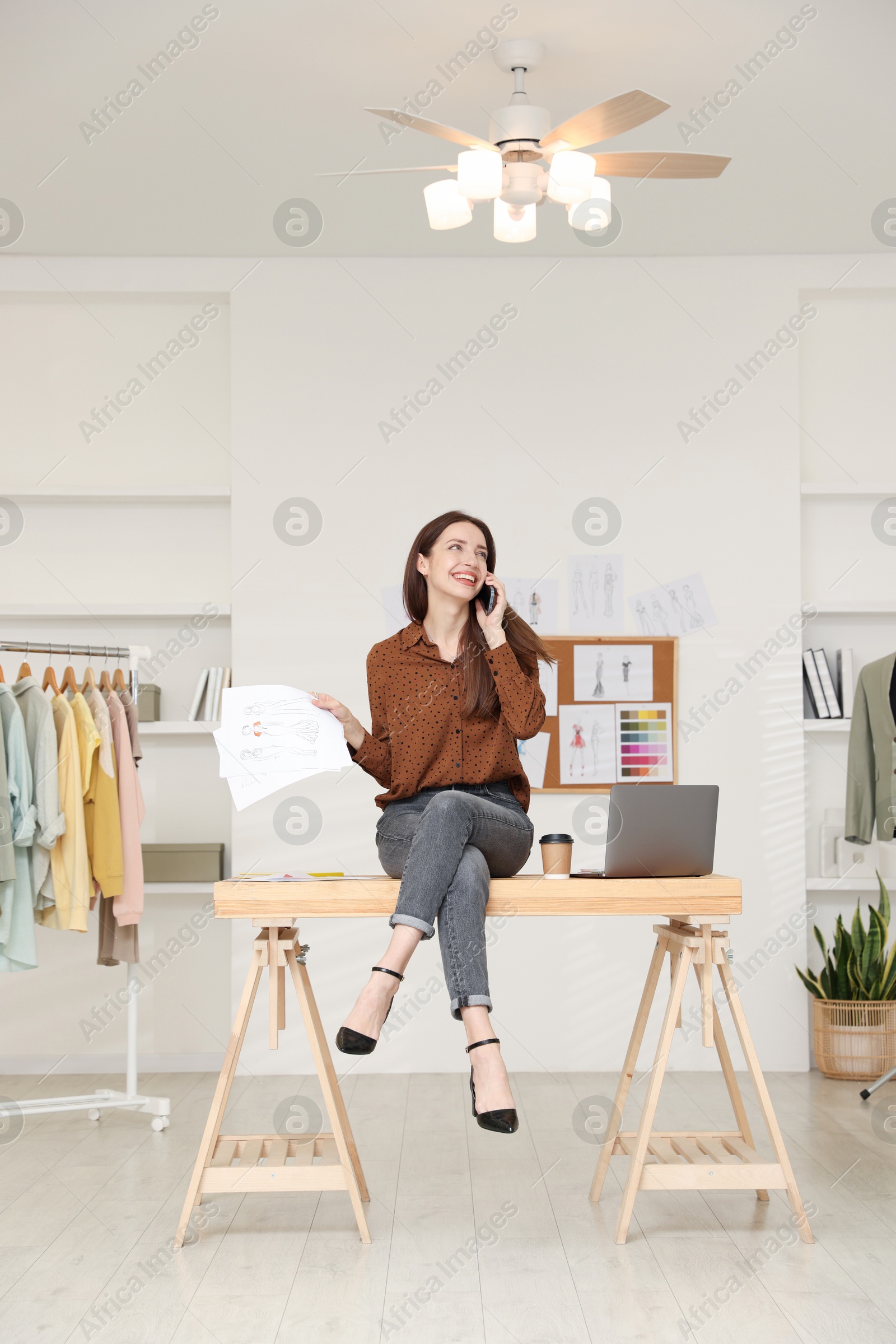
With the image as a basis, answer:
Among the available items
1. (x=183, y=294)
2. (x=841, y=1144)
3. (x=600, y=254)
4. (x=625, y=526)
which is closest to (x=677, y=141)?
(x=600, y=254)

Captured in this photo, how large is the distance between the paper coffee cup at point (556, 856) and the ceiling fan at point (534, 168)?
5.13ft

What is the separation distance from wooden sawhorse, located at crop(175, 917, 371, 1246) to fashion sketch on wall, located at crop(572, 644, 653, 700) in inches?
82.5

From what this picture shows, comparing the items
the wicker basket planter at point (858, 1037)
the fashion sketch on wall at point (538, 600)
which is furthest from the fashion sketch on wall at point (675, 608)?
the wicker basket planter at point (858, 1037)

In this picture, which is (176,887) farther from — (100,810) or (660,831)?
(660,831)

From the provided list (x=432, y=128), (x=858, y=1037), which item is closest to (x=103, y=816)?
(x=432, y=128)

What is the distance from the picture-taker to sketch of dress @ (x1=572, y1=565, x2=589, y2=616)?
450 cm

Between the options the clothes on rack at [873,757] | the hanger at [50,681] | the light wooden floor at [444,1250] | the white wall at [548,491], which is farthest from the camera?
the white wall at [548,491]

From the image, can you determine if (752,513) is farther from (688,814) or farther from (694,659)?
(688,814)

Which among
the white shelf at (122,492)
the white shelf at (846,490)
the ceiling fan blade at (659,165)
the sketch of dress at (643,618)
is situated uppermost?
the ceiling fan blade at (659,165)

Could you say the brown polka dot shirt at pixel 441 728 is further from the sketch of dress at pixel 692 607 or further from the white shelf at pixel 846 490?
the white shelf at pixel 846 490

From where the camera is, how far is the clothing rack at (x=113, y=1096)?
11.4ft

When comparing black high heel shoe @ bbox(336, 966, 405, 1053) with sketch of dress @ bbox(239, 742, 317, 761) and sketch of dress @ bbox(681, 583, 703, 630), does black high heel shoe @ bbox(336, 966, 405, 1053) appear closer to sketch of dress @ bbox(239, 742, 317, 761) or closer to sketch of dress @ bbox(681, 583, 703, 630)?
sketch of dress @ bbox(239, 742, 317, 761)

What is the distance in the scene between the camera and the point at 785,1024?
4.41 metres

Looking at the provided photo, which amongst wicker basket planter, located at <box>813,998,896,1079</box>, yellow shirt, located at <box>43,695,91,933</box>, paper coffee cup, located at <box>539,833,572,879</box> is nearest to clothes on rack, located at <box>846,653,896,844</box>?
wicker basket planter, located at <box>813,998,896,1079</box>
